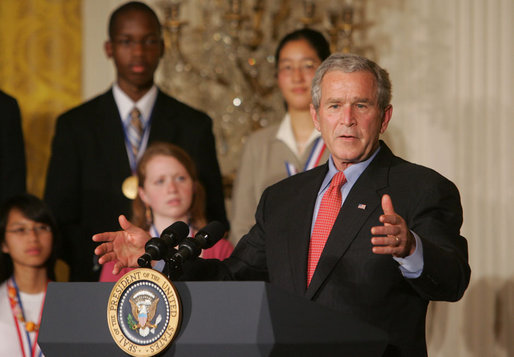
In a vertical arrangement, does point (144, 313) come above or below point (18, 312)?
above

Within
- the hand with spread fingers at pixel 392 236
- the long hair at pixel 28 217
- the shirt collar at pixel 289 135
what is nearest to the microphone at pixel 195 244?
the hand with spread fingers at pixel 392 236

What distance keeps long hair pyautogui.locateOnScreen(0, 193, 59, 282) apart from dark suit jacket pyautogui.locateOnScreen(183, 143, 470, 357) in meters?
1.70

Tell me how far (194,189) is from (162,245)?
165 cm

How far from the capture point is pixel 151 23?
13.2ft

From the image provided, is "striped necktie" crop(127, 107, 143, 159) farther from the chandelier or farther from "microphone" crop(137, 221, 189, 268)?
"microphone" crop(137, 221, 189, 268)

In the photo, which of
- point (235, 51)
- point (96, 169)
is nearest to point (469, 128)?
point (235, 51)

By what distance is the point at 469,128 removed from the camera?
471cm

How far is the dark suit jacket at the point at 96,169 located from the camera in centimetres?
383

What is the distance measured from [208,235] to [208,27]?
3.34 meters

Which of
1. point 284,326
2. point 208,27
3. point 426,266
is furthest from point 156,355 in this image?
point 208,27

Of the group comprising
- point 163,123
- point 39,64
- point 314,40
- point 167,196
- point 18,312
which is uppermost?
point 39,64

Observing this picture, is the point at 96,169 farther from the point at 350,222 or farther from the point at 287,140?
the point at 350,222

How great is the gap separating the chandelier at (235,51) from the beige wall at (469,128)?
439 millimetres

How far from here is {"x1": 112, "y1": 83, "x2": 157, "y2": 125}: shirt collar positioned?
13.2 feet
